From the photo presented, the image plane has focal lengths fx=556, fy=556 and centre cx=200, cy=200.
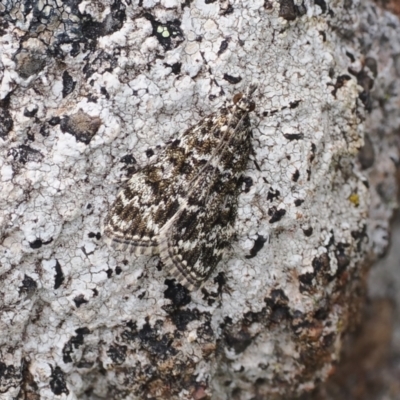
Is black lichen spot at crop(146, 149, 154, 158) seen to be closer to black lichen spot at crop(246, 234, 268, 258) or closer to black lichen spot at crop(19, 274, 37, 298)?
black lichen spot at crop(246, 234, 268, 258)

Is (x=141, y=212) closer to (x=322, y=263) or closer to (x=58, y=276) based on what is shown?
(x=58, y=276)

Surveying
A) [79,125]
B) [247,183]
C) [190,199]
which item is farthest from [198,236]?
[79,125]

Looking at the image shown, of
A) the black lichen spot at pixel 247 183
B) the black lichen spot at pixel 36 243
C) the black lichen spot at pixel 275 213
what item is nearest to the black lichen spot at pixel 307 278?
the black lichen spot at pixel 275 213

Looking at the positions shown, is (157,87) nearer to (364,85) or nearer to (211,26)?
(211,26)

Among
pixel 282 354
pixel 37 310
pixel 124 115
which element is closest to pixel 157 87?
pixel 124 115

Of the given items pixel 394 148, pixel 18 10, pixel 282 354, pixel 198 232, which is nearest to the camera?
pixel 18 10

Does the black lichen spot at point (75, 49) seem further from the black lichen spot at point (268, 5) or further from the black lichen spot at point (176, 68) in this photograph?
the black lichen spot at point (268, 5)
